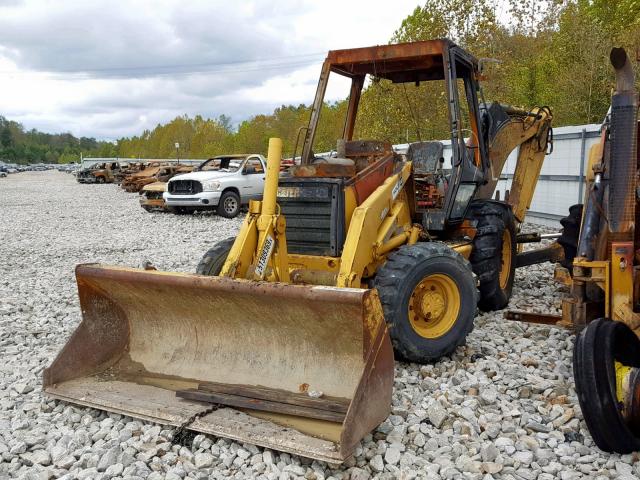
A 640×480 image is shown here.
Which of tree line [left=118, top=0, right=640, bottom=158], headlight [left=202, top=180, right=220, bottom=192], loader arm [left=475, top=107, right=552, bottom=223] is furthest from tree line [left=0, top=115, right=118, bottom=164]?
loader arm [left=475, top=107, right=552, bottom=223]

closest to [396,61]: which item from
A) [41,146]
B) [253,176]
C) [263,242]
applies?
[263,242]

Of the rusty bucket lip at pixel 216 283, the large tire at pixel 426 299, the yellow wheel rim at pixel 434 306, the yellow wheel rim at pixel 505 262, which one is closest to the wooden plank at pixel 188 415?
the rusty bucket lip at pixel 216 283

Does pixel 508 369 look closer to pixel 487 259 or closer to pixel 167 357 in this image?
pixel 487 259

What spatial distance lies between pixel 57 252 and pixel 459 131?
332 inches

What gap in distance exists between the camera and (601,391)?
11.0ft

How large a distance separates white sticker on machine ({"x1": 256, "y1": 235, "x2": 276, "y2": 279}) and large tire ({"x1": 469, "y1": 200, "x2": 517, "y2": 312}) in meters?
2.56

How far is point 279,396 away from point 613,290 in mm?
2260

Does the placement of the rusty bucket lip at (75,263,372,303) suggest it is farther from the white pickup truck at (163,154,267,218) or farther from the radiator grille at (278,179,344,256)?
the white pickup truck at (163,154,267,218)

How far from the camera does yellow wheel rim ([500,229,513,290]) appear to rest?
6941mm

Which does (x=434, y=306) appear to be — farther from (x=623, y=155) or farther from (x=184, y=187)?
(x=184, y=187)

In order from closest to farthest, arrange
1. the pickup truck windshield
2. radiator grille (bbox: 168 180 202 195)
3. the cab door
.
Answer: radiator grille (bbox: 168 180 202 195) < the cab door < the pickup truck windshield

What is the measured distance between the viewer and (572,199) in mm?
12414

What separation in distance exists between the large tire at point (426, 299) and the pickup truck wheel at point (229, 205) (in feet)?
40.9

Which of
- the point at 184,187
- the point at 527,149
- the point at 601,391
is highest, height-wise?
the point at 527,149
